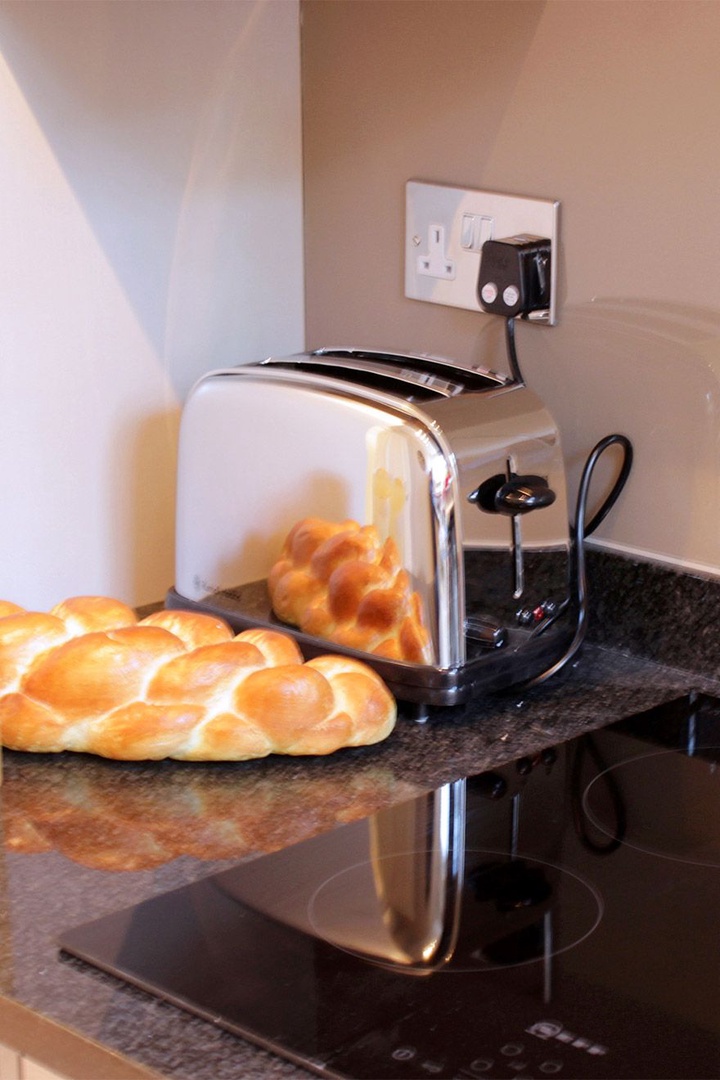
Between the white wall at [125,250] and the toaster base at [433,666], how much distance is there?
0.18 m

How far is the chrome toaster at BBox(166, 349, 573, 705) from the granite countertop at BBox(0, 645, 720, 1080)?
0.15 ft

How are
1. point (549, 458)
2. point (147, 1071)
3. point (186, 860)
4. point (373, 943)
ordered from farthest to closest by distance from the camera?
point (549, 458)
point (186, 860)
point (373, 943)
point (147, 1071)

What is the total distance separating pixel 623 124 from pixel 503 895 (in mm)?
643

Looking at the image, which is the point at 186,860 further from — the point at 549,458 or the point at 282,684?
the point at 549,458

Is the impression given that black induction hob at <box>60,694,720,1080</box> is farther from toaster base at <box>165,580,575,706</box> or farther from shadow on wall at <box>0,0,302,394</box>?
shadow on wall at <box>0,0,302,394</box>

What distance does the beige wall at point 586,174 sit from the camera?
111cm

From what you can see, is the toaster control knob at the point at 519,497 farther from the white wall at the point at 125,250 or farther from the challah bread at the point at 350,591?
the white wall at the point at 125,250

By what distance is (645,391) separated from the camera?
3.84 feet

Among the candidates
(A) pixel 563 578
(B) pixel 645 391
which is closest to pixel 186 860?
(A) pixel 563 578

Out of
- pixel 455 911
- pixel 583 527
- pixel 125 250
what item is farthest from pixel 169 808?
pixel 125 250

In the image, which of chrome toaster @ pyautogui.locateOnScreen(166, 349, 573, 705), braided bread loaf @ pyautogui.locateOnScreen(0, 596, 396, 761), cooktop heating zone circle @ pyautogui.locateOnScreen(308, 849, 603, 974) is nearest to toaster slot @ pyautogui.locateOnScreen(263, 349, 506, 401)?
chrome toaster @ pyautogui.locateOnScreen(166, 349, 573, 705)

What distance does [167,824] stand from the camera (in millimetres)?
925

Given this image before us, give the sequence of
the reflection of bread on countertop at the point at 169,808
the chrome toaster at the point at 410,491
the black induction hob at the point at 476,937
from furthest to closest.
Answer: the chrome toaster at the point at 410,491 → the reflection of bread on countertop at the point at 169,808 → the black induction hob at the point at 476,937

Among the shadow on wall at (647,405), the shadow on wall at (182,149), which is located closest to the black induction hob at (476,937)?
the shadow on wall at (647,405)
